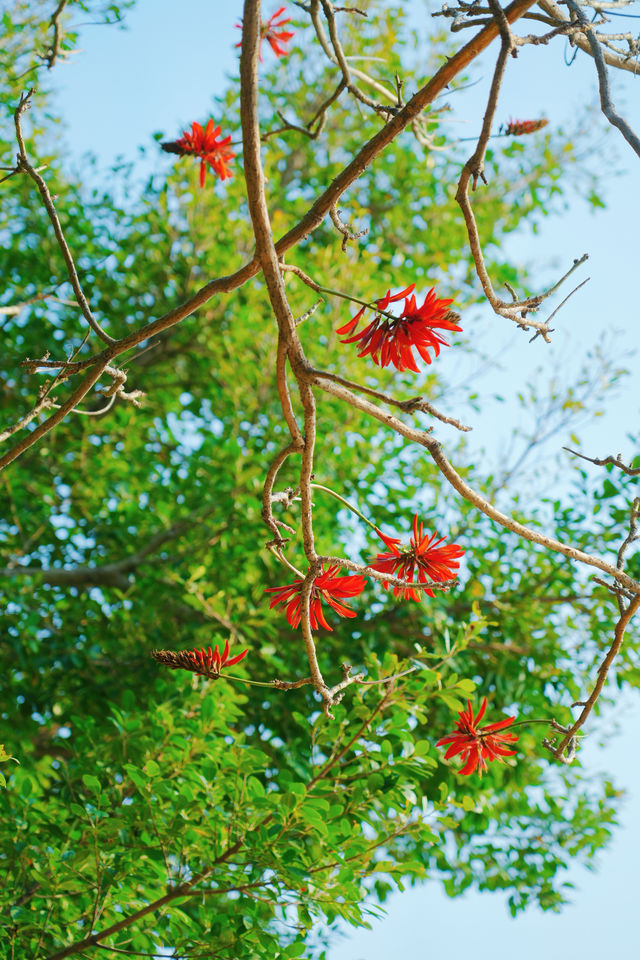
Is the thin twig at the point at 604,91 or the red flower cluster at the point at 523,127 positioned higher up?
the red flower cluster at the point at 523,127

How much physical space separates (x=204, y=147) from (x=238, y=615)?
0.98 meters

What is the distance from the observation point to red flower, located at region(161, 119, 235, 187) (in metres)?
1.34

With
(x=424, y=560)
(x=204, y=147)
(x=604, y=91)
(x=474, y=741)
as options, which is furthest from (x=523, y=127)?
(x=474, y=741)

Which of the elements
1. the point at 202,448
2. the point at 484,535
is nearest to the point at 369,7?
the point at 202,448

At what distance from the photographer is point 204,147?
1385 mm

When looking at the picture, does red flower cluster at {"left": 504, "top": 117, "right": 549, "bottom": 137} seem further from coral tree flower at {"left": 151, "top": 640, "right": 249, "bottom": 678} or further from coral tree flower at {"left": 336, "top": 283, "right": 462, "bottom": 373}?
coral tree flower at {"left": 151, "top": 640, "right": 249, "bottom": 678}

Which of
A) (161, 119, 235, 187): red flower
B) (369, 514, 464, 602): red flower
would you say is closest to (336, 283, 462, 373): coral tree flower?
(369, 514, 464, 602): red flower

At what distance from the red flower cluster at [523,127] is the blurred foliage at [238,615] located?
65 centimetres

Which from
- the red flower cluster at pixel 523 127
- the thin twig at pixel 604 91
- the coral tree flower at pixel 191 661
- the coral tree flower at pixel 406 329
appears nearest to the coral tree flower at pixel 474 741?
the coral tree flower at pixel 191 661

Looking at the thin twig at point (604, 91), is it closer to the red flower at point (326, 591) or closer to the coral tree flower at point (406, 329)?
the coral tree flower at point (406, 329)

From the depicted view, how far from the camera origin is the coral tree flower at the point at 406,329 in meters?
0.78

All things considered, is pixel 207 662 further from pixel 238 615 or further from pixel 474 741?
pixel 238 615

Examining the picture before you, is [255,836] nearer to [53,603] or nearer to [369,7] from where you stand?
[53,603]

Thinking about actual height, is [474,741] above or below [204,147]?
below
